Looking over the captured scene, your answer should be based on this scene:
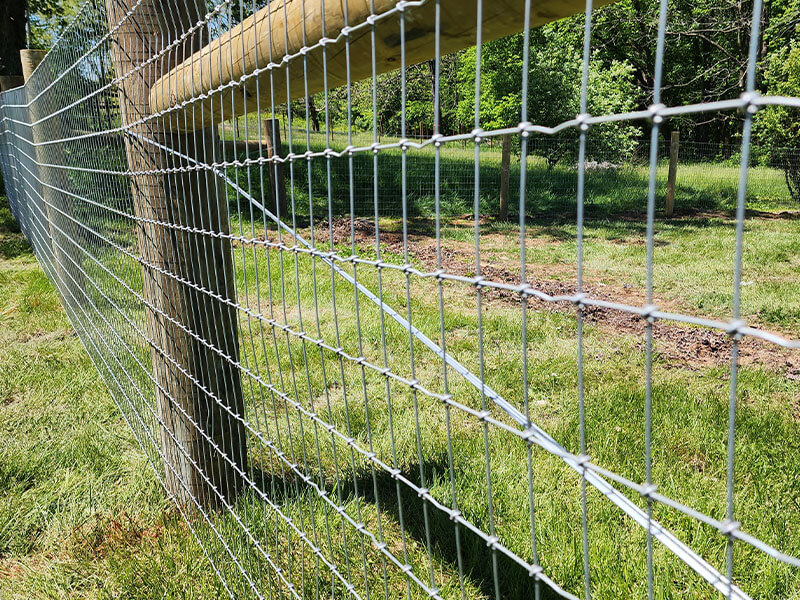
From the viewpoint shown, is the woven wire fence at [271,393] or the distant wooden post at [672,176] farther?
the distant wooden post at [672,176]

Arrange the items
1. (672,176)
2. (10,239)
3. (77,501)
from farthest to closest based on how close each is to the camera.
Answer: (672,176)
(10,239)
(77,501)

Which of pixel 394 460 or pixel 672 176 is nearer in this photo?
pixel 394 460

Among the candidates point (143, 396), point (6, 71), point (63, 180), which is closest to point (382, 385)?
point (143, 396)

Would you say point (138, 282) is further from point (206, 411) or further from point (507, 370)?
point (507, 370)

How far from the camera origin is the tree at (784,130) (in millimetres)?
12219

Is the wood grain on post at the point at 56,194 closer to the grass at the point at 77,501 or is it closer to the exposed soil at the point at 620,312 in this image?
the grass at the point at 77,501

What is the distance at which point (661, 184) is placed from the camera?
1421 centimetres

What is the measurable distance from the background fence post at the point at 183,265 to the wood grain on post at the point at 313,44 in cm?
15

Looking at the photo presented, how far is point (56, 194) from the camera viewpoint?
4242 millimetres

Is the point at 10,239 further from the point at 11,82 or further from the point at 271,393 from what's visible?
the point at 271,393

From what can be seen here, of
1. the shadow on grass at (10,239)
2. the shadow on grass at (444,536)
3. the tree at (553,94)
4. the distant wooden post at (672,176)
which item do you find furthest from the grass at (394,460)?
the tree at (553,94)

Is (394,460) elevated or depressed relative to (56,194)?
depressed

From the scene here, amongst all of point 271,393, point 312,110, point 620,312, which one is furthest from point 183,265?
point 312,110

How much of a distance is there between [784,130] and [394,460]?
13.9 metres
